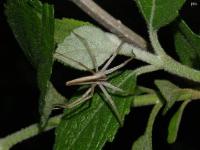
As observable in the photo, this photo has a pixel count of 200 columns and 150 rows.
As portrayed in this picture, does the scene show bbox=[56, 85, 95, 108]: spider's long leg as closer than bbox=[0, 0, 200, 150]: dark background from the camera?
Yes

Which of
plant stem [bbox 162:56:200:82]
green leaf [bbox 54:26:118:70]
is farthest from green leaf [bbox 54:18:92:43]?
plant stem [bbox 162:56:200:82]

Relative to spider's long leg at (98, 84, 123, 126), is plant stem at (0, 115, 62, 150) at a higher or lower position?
lower

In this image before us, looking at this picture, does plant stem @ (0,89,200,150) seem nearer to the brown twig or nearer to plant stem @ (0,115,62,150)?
plant stem @ (0,115,62,150)

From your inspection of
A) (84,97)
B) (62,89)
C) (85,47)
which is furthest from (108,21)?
(62,89)

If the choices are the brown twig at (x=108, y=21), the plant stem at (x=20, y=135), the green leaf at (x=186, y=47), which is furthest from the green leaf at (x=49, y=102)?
the green leaf at (x=186, y=47)

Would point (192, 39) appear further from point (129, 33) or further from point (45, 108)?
point (45, 108)

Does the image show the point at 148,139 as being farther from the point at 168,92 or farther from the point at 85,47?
the point at 85,47
